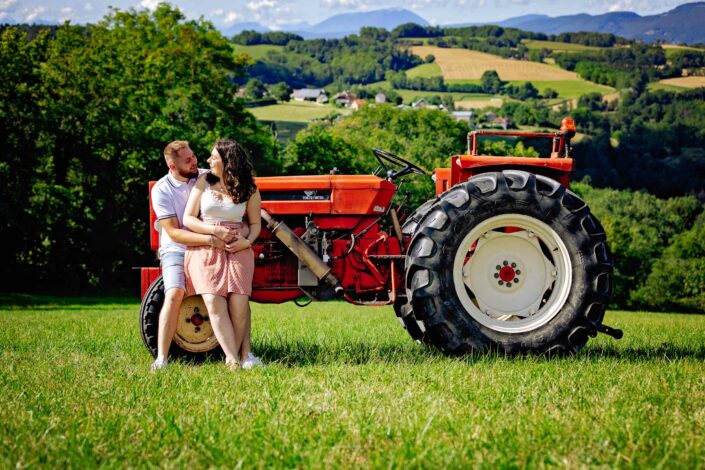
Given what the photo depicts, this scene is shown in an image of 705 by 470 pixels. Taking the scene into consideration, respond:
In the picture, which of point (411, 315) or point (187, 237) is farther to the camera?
point (411, 315)

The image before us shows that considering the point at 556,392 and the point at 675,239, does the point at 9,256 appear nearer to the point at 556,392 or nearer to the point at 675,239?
the point at 556,392

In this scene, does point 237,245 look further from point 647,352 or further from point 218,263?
point 647,352

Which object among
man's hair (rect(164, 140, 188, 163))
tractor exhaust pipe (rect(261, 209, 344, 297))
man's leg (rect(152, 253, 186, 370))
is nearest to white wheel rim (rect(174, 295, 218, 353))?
man's leg (rect(152, 253, 186, 370))

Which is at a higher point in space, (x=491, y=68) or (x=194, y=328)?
(x=491, y=68)

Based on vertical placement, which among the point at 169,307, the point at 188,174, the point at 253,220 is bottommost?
the point at 169,307

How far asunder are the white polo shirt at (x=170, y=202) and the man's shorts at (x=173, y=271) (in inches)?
2.1

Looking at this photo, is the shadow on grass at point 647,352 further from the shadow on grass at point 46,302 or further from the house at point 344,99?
the house at point 344,99

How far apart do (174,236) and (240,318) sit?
33.6 inches

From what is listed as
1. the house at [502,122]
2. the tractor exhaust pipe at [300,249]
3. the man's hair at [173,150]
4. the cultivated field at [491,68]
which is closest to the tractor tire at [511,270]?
the tractor exhaust pipe at [300,249]

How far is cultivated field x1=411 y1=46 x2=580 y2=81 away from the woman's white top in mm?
99766

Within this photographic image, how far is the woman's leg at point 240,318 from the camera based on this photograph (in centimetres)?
640

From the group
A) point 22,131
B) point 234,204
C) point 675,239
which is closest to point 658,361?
point 234,204

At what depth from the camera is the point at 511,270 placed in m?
6.78

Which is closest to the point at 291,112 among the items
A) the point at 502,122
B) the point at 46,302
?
the point at 502,122
